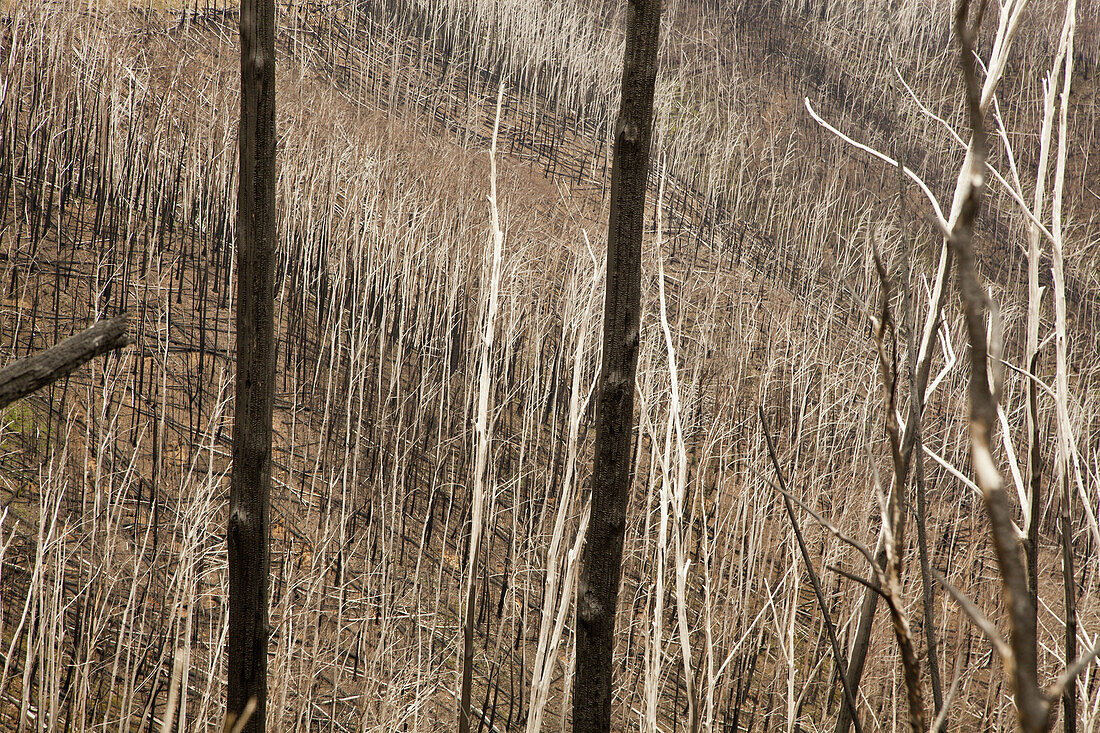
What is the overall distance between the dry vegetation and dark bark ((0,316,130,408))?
33 cm

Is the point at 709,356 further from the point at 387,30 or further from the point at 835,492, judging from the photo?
the point at 387,30

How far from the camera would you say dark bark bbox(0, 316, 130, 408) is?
2.15 feet

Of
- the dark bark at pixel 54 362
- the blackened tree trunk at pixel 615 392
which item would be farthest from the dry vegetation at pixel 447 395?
the dark bark at pixel 54 362

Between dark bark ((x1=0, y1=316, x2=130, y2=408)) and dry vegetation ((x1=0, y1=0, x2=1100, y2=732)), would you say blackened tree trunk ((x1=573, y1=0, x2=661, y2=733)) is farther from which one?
dark bark ((x1=0, y1=316, x2=130, y2=408))

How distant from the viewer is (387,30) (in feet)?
24.1

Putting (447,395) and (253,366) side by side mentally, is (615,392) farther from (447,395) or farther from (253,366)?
(447,395)

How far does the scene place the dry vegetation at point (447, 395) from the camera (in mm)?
1731

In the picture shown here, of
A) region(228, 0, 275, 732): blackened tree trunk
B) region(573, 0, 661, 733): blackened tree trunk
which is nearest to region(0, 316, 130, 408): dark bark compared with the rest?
region(228, 0, 275, 732): blackened tree trunk

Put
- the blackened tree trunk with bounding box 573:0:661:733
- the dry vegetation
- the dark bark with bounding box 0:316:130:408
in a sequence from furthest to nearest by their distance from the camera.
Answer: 1. the dry vegetation
2. the blackened tree trunk with bounding box 573:0:661:733
3. the dark bark with bounding box 0:316:130:408

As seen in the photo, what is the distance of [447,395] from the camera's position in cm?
311

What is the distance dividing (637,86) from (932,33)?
10275 mm

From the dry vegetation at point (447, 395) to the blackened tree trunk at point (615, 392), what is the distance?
0.05 meters

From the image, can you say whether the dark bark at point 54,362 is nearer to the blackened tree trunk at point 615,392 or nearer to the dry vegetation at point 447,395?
the dry vegetation at point 447,395

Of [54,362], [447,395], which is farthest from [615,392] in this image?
[447,395]
